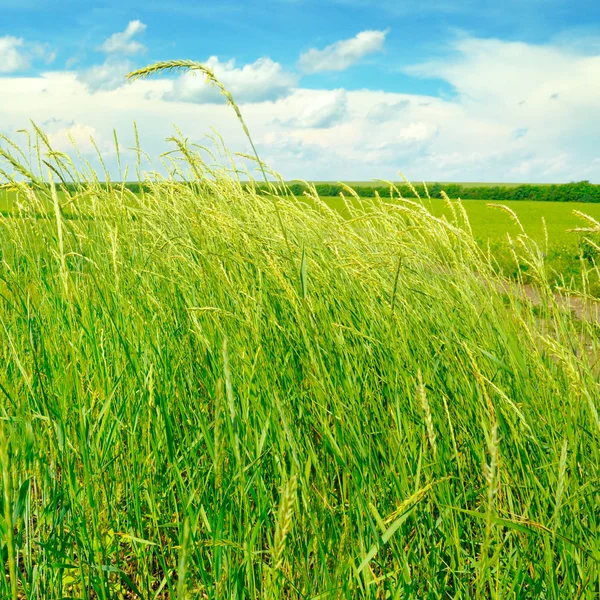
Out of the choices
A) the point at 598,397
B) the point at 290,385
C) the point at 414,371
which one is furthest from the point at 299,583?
the point at 598,397

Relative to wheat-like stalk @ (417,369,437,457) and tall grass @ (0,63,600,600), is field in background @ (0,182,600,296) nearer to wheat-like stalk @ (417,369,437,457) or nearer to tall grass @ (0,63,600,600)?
tall grass @ (0,63,600,600)

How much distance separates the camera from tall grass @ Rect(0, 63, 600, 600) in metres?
1.20

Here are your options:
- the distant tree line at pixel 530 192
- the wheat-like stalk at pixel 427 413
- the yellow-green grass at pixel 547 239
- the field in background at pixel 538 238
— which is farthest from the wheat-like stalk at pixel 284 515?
the distant tree line at pixel 530 192

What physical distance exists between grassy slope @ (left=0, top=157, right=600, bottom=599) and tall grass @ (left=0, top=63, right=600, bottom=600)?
0.5 inches

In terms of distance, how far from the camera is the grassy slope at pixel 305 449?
1.20 meters

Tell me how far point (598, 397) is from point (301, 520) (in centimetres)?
104

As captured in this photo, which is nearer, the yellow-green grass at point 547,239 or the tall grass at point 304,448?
the tall grass at point 304,448

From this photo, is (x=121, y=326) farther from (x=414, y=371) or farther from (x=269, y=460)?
(x=414, y=371)

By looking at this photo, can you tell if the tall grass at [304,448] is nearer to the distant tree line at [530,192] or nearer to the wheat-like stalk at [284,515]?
the wheat-like stalk at [284,515]

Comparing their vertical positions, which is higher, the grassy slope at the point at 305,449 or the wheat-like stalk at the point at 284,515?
the wheat-like stalk at the point at 284,515

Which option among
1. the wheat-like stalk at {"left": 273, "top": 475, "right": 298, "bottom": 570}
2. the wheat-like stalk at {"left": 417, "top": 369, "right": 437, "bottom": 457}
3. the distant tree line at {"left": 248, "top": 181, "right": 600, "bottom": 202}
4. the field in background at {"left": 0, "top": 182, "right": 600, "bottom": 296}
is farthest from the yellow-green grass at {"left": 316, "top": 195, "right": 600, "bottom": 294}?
the distant tree line at {"left": 248, "top": 181, "right": 600, "bottom": 202}

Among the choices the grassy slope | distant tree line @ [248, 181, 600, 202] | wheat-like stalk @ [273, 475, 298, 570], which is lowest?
the grassy slope

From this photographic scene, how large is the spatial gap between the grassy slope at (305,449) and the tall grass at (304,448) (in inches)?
0.5

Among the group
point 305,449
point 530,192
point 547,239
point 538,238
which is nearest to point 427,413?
point 305,449
